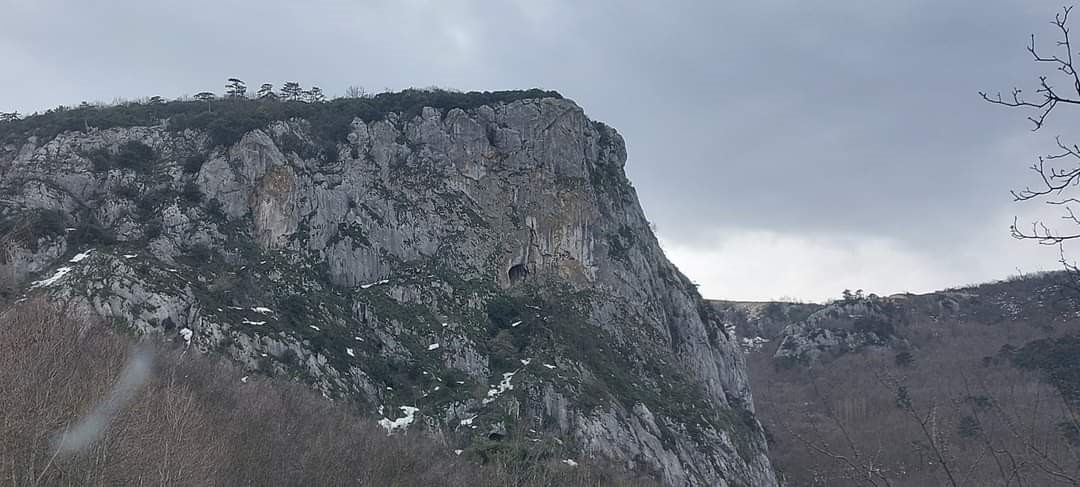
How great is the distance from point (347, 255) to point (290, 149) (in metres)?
13.5

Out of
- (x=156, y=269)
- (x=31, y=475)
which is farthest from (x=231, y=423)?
(x=156, y=269)

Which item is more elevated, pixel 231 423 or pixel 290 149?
pixel 290 149

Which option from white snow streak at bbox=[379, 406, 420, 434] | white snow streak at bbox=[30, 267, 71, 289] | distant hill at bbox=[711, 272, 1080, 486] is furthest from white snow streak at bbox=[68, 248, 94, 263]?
distant hill at bbox=[711, 272, 1080, 486]

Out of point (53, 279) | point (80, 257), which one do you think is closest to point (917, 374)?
point (80, 257)

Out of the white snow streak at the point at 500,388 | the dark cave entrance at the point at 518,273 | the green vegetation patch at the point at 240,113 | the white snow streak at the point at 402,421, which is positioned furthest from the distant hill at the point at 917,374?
the green vegetation patch at the point at 240,113

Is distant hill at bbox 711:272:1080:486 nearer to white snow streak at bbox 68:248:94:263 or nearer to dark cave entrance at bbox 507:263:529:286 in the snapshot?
dark cave entrance at bbox 507:263:529:286

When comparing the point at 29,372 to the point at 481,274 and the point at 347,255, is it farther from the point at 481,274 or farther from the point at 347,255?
the point at 481,274

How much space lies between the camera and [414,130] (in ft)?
245

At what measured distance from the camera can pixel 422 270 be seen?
2527 inches

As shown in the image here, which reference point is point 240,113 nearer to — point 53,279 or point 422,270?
point 422,270

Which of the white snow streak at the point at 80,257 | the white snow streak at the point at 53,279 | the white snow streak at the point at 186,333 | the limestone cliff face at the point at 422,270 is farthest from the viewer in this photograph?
the limestone cliff face at the point at 422,270

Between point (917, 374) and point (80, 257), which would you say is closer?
point (80, 257)

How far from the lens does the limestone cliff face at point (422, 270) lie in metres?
48.7

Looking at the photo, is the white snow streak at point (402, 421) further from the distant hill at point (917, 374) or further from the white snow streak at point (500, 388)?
the distant hill at point (917, 374)
